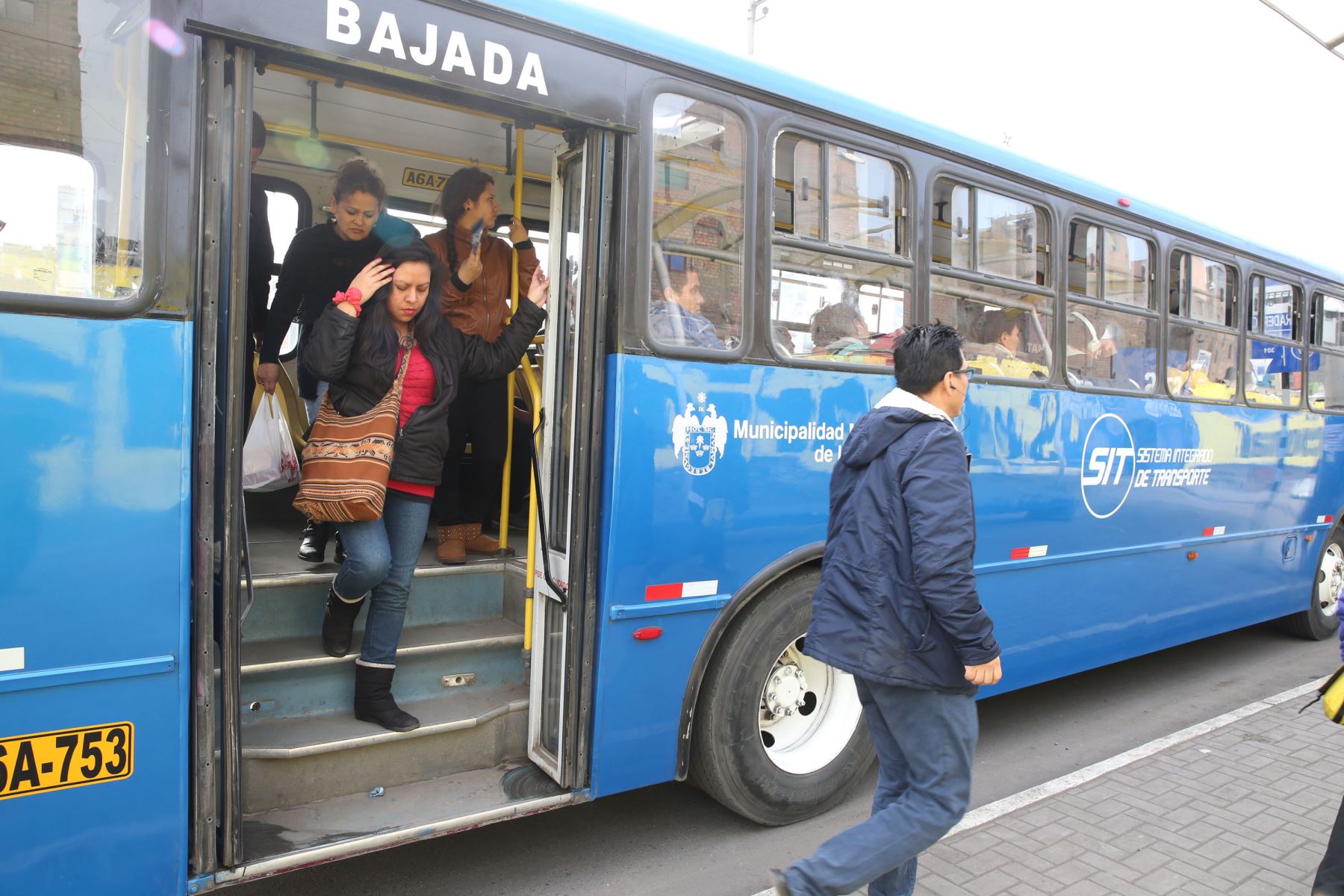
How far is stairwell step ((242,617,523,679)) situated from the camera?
3279 mm

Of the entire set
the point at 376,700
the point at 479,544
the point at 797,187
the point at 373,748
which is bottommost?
the point at 373,748

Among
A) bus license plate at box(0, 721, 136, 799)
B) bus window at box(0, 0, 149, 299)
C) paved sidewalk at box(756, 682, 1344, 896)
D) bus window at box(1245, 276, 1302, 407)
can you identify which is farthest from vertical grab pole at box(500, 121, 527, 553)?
bus window at box(1245, 276, 1302, 407)

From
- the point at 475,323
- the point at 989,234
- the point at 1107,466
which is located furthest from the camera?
the point at 1107,466

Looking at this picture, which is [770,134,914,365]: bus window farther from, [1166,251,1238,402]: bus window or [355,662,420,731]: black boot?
[1166,251,1238,402]: bus window

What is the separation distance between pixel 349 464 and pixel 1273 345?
6.22 metres

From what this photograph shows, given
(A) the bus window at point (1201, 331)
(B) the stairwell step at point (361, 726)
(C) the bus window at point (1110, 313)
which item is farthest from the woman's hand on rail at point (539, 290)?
(A) the bus window at point (1201, 331)

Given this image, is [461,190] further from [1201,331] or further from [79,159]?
[1201,331]

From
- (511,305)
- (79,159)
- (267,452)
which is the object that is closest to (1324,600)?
(511,305)

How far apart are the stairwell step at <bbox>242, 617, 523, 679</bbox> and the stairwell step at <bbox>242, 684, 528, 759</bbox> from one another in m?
0.19

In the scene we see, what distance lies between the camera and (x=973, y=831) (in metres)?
3.78

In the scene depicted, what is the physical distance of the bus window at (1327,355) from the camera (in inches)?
270

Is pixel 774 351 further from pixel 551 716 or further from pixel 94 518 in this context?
pixel 94 518

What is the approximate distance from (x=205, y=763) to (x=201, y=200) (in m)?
1.51

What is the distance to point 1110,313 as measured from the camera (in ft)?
16.6
